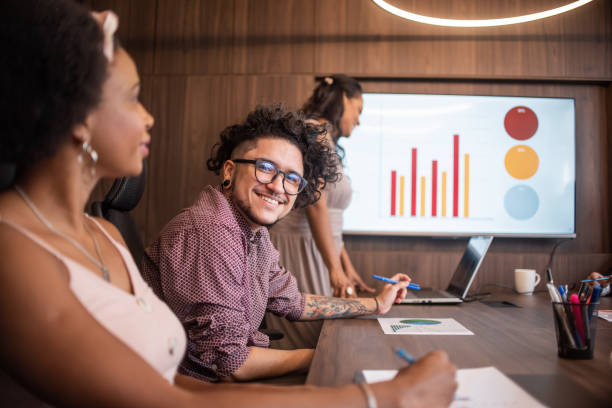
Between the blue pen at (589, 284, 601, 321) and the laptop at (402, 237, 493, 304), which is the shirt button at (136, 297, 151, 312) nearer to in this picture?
the blue pen at (589, 284, 601, 321)

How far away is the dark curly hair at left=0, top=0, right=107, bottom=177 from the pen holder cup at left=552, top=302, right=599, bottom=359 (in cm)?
99

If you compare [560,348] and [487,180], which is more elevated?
[487,180]

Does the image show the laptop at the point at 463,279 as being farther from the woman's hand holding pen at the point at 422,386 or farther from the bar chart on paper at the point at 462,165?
the woman's hand holding pen at the point at 422,386

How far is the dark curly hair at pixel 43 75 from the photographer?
590mm

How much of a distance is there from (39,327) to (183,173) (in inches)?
104

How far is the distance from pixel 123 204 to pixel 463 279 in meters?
1.47

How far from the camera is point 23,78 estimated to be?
594mm

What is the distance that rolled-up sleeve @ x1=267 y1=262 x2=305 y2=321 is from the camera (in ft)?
4.87

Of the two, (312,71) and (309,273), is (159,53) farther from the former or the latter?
(309,273)

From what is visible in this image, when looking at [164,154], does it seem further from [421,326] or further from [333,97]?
[421,326]

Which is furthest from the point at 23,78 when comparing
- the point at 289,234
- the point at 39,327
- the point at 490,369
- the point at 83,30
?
the point at 289,234

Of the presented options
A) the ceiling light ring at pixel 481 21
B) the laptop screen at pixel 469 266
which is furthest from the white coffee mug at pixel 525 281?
the ceiling light ring at pixel 481 21

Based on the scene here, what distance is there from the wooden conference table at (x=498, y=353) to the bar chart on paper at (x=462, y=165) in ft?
5.10

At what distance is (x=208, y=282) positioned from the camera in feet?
3.48
